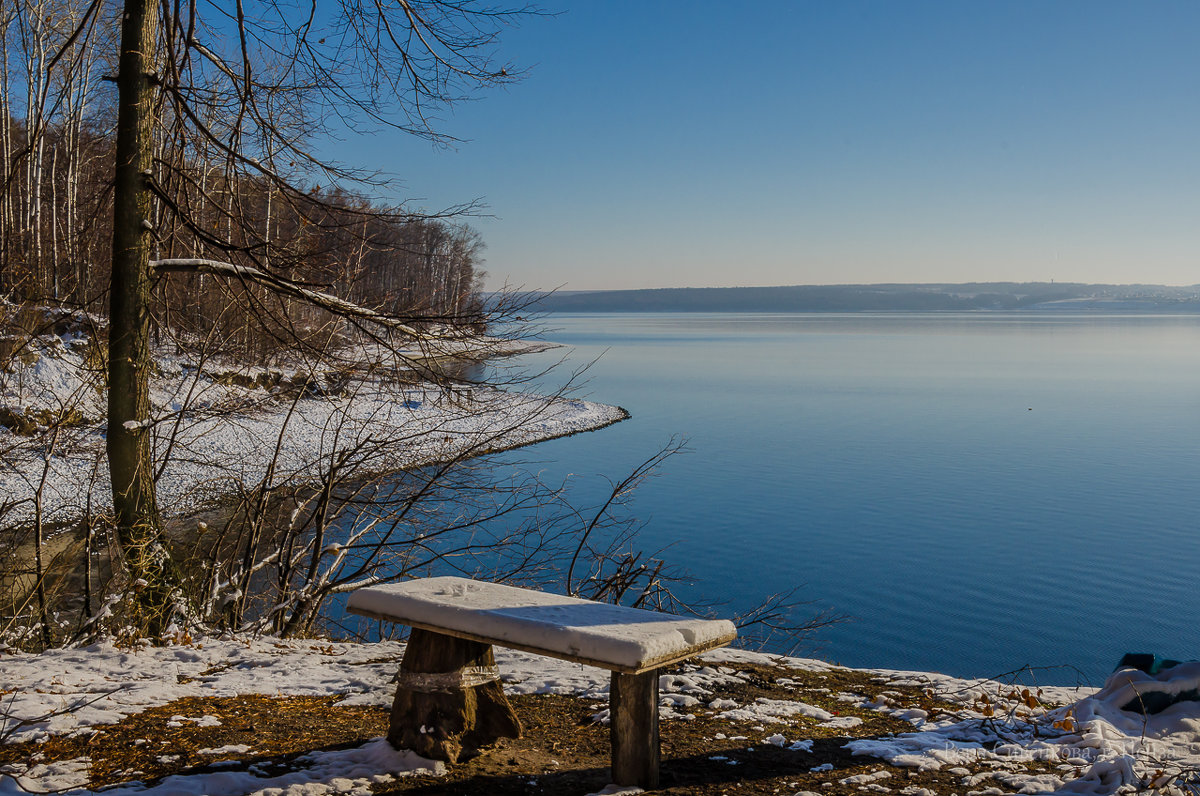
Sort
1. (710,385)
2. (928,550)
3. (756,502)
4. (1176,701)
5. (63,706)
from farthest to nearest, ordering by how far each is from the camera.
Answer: (710,385) < (756,502) < (928,550) < (1176,701) < (63,706)

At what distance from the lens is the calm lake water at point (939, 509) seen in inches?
533

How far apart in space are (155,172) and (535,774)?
487 centimetres

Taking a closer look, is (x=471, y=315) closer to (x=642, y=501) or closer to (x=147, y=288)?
(x=147, y=288)

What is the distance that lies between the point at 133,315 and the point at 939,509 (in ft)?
56.8

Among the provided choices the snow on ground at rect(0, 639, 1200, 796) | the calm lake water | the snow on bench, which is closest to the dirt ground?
the snow on ground at rect(0, 639, 1200, 796)

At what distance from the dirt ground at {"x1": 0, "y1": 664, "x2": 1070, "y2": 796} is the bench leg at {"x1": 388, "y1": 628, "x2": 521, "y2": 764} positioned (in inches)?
4.3

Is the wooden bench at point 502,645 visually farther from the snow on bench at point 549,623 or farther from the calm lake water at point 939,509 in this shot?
the calm lake water at point 939,509

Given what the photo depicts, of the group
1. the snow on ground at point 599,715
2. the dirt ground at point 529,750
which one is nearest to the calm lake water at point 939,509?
the snow on ground at point 599,715

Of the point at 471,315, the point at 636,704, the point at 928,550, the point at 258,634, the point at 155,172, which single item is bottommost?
the point at 928,550

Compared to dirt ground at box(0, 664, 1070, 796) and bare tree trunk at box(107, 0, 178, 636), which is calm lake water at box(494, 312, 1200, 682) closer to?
bare tree trunk at box(107, 0, 178, 636)

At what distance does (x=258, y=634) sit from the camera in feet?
21.6

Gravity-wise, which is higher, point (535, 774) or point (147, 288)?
point (147, 288)

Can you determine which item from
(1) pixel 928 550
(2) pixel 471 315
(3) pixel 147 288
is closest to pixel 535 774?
(2) pixel 471 315

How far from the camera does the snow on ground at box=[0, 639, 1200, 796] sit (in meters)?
3.74
